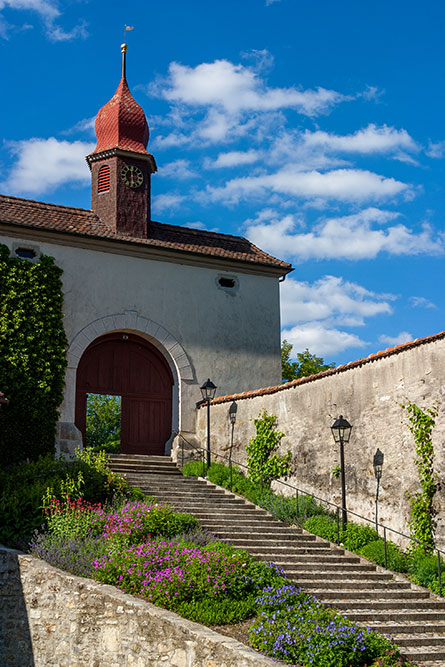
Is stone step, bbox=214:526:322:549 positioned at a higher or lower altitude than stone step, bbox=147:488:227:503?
lower

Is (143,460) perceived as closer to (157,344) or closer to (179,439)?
(179,439)

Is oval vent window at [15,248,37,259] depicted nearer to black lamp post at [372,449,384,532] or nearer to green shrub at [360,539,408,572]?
black lamp post at [372,449,384,532]

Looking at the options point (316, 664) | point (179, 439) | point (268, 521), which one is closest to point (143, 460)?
point (179, 439)

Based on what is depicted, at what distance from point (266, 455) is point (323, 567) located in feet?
15.6

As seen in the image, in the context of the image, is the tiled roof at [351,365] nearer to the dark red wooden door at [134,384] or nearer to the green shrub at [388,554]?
the dark red wooden door at [134,384]

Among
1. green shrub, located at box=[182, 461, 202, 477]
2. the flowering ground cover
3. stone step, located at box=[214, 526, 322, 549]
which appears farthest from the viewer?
green shrub, located at box=[182, 461, 202, 477]

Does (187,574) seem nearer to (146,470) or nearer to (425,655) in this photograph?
(425,655)

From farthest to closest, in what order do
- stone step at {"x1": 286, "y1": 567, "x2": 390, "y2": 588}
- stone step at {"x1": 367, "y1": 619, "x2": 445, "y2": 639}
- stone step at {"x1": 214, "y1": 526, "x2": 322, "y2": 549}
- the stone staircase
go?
stone step at {"x1": 214, "y1": 526, "x2": 322, "y2": 549}, stone step at {"x1": 286, "y1": 567, "x2": 390, "y2": 588}, the stone staircase, stone step at {"x1": 367, "y1": 619, "x2": 445, "y2": 639}

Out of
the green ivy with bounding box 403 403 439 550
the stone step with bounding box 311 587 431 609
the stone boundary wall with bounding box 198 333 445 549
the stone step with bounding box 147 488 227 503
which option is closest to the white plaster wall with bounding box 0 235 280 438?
the stone boundary wall with bounding box 198 333 445 549

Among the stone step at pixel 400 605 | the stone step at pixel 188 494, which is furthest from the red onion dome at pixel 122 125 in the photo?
the stone step at pixel 400 605

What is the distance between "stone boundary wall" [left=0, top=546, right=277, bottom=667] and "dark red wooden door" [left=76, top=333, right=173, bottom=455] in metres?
7.88

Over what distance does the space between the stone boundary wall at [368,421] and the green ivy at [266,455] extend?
0.22 metres

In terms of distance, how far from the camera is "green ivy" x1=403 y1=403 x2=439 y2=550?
12.0 meters

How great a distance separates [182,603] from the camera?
9.05m
